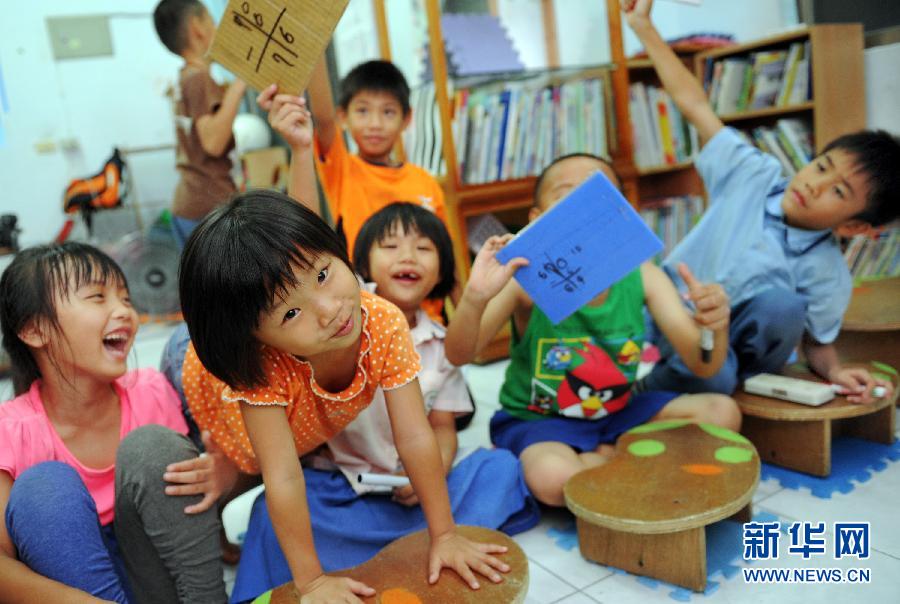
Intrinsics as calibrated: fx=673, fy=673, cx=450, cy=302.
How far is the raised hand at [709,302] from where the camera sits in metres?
1.27

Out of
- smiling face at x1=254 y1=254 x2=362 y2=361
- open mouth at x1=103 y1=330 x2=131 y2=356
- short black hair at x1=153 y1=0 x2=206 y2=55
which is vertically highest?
short black hair at x1=153 y1=0 x2=206 y2=55

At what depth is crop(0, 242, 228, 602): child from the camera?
93cm

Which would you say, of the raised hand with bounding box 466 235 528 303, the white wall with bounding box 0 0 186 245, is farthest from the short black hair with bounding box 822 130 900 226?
the white wall with bounding box 0 0 186 245

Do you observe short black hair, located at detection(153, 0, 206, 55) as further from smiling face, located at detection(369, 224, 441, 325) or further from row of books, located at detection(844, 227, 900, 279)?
row of books, located at detection(844, 227, 900, 279)

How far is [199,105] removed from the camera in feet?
6.91

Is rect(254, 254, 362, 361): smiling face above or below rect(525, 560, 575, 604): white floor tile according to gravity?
above

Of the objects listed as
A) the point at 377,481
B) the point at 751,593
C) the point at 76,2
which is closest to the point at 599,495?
the point at 751,593

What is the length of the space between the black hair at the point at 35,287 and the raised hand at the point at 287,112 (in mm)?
390

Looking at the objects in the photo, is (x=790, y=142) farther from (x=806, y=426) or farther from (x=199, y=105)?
(x=199, y=105)

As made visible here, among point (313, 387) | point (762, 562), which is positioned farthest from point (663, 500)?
point (313, 387)

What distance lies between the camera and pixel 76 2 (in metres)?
4.38

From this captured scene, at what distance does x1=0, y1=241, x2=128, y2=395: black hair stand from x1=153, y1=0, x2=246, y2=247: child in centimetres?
87

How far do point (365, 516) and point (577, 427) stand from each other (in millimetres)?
497

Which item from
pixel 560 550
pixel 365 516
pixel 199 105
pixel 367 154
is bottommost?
pixel 560 550
